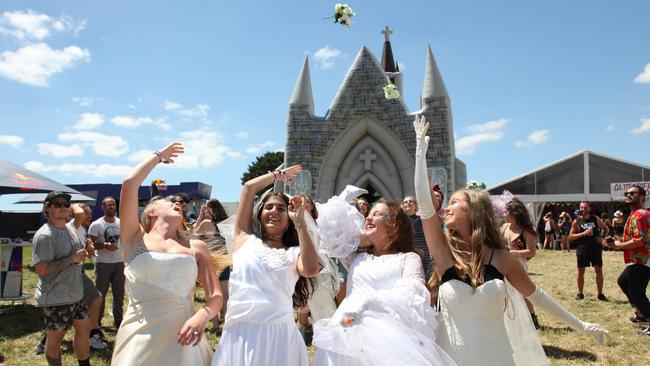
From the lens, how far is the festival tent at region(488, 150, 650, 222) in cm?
1959

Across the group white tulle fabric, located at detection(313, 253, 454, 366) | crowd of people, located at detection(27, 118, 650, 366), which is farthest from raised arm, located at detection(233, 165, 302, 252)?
white tulle fabric, located at detection(313, 253, 454, 366)

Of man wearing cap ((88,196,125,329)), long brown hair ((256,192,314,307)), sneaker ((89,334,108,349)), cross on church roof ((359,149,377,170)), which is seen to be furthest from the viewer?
cross on church roof ((359,149,377,170))

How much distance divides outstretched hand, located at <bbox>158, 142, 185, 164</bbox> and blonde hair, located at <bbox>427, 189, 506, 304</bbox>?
1713 mm

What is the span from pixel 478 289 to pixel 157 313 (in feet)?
5.50

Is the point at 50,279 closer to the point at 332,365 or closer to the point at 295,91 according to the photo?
the point at 332,365

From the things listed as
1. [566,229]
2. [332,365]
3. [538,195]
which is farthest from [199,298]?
[538,195]

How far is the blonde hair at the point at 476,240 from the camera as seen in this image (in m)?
2.37

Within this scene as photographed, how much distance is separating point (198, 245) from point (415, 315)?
4.29 ft

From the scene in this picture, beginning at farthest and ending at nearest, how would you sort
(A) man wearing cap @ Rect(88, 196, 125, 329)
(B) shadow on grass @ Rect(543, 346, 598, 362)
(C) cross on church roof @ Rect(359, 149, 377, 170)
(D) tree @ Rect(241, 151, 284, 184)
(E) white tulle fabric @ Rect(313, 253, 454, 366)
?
1. (D) tree @ Rect(241, 151, 284, 184)
2. (C) cross on church roof @ Rect(359, 149, 377, 170)
3. (A) man wearing cap @ Rect(88, 196, 125, 329)
4. (B) shadow on grass @ Rect(543, 346, 598, 362)
5. (E) white tulle fabric @ Rect(313, 253, 454, 366)

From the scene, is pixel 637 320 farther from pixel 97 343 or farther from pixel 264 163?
pixel 264 163

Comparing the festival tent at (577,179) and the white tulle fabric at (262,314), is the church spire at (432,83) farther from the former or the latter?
the festival tent at (577,179)

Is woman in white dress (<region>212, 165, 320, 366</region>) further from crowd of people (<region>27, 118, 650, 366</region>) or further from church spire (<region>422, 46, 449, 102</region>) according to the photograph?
church spire (<region>422, 46, 449, 102</region>)

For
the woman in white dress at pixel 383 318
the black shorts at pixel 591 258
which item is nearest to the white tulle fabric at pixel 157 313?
the woman in white dress at pixel 383 318

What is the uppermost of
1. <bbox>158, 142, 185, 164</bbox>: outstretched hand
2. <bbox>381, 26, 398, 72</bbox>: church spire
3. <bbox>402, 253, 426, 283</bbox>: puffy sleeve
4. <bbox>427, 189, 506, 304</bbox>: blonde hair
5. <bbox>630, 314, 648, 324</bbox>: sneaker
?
<bbox>381, 26, 398, 72</bbox>: church spire
